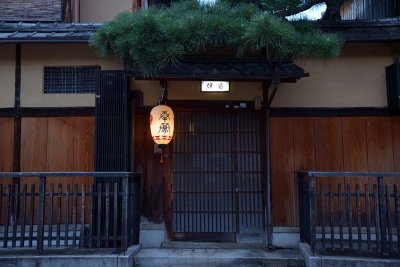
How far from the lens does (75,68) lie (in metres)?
9.34

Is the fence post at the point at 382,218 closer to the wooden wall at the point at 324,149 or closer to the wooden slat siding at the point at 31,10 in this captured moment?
the wooden wall at the point at 324,149

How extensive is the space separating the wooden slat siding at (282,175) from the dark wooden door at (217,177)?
1.09 ft

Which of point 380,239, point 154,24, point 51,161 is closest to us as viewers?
point 154,24

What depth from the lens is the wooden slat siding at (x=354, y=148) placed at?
30.1ft

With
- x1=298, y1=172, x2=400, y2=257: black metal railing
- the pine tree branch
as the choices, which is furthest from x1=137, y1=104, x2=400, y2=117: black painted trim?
the pine tree branch

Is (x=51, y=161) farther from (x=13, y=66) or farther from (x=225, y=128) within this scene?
(x=225, y=128)

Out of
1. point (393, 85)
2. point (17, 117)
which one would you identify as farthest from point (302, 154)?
point (17, 117)

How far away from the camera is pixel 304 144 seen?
9.23m

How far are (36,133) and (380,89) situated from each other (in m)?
7.77

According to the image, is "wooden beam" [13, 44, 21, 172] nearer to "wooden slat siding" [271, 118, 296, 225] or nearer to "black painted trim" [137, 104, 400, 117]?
"black painted trim" [137, 104, 400, 117]

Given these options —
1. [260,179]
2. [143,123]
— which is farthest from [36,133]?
[260,179]

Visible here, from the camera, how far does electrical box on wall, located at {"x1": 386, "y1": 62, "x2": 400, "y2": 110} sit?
875cm

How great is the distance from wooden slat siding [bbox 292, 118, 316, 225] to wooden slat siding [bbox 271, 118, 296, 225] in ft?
0.30

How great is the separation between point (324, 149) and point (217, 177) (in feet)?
8.14
